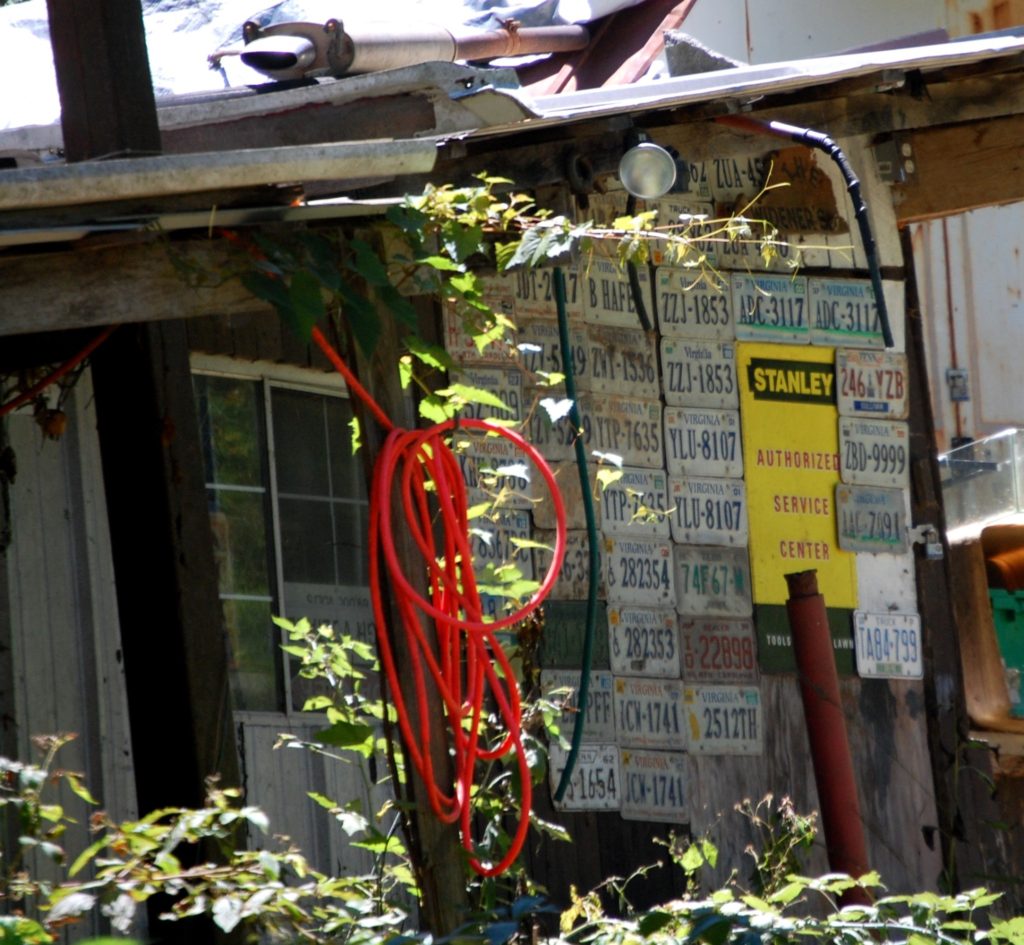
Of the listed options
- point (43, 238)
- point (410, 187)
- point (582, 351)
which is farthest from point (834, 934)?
point (582, 351)

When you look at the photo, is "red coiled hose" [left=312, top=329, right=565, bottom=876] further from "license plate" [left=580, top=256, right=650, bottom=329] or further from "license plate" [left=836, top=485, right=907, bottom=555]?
"license plate" [left=836, top=485, right=907, bottom=555]

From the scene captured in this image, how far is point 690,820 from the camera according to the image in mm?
6578

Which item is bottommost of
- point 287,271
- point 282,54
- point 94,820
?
point 94,820

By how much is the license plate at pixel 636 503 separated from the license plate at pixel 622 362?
12.1 inches

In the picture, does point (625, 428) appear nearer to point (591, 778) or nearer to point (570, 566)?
point (570, 566)

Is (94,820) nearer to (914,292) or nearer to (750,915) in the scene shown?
(750,915)

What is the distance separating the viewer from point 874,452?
24.0 feet

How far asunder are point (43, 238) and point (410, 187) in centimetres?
188

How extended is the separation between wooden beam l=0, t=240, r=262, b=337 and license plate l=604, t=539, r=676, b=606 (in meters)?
2.94

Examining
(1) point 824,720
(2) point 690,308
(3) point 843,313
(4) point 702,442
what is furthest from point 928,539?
(1) point 824,720

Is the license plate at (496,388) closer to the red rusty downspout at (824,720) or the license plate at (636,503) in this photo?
the license plate at (636,503)

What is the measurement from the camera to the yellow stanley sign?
6992 millimetres

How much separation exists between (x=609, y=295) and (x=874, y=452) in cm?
136

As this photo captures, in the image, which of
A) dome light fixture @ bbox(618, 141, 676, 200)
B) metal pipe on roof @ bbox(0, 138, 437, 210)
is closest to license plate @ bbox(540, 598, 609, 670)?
dome light fixture @ bbox(618, 141, 676, 200)
